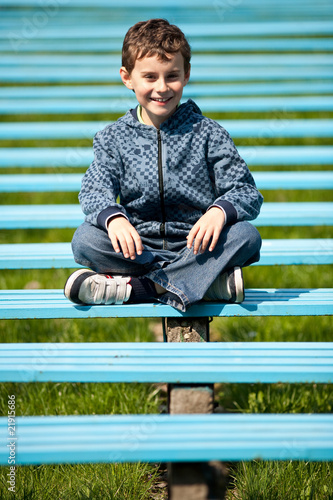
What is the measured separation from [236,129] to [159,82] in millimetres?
1511

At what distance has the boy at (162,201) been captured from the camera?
1.94m

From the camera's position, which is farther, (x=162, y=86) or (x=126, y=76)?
(x=126, y=76)

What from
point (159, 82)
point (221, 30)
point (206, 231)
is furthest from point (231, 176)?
point (221, 30)

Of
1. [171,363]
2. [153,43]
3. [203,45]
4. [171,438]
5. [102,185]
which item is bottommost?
[171,438]

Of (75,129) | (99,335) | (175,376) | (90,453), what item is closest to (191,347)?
(175,376)

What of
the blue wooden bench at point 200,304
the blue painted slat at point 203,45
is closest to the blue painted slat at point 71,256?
the blue wooden bench at point 200,304

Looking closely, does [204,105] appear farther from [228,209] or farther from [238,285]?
[238,285]

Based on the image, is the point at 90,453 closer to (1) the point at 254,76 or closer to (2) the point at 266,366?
(2) the point at 266,366

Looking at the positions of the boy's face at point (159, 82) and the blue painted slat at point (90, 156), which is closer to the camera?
the boy's face at point (159, 82)

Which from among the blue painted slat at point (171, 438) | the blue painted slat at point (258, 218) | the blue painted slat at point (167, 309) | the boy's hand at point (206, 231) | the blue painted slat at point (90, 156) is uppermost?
the blue painted slat at point (90, 156)

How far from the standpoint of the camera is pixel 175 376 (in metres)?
1.64

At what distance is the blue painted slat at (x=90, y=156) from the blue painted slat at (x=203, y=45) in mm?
1083

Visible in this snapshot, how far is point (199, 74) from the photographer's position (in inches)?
156

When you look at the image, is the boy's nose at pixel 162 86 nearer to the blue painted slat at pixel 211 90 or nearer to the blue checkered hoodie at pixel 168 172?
the blue checkered hoodie at pixel 168 172
